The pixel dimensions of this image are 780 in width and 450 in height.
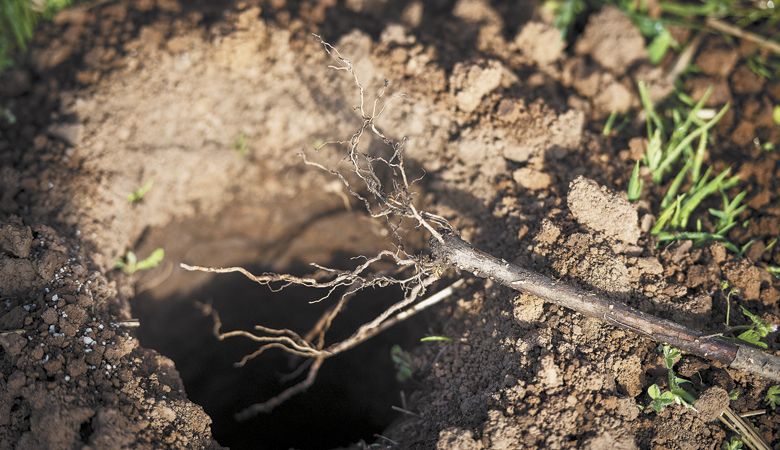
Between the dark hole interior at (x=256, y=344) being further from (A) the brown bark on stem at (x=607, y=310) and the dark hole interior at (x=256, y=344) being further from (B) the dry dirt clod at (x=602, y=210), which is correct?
(B) the dry dirt clod at (x=602, y=210)

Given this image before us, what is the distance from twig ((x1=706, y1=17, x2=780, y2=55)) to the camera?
9.64 feet

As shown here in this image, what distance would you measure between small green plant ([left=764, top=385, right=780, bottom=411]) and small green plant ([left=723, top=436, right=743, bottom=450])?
0.68ft

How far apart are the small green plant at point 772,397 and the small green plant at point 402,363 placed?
4.61ft

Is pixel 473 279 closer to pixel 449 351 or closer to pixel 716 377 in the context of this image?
pixel 449 351

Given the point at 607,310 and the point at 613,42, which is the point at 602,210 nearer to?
the point at 607,310

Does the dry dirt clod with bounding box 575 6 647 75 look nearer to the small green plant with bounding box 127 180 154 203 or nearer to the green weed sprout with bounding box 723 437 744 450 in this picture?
the green weed sprout with bounding box 723 437 744 450

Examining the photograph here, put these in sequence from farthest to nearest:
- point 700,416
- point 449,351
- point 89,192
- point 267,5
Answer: point 267,5 → point 89,192 → point 449,351 → point 700,416

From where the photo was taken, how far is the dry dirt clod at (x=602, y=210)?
2.33 meters

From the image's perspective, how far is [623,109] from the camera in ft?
9.16

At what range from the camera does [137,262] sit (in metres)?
2.77

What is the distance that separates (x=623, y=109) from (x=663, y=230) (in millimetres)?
671

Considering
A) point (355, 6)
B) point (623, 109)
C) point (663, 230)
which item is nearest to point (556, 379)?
point (663, 230)

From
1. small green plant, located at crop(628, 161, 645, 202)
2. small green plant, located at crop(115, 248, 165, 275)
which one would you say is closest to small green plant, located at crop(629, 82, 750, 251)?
small green plant, located at crop(628, 161, 645, 202)

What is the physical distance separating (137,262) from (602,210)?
7.15 feet
